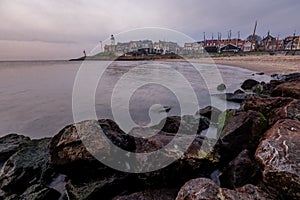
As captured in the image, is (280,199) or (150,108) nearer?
(280,199)

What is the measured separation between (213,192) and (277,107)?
9.42ft

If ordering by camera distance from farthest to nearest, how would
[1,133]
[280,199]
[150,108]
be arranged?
1. [150,108]
2. [1,133]
3. [280,199]

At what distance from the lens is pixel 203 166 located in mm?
2852

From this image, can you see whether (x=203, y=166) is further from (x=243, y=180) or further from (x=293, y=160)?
(x=293, y=160)


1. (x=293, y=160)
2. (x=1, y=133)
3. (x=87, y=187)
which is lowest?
(x=1, y=133)

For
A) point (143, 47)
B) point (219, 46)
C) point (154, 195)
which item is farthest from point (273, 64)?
point (143, 47)

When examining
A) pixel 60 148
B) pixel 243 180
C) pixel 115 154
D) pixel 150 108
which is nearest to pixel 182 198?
pixel 243 180

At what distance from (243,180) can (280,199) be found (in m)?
0.68

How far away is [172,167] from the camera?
2.64m

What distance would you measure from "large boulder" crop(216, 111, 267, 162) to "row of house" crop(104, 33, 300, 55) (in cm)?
5165

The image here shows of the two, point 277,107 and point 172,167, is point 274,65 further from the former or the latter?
point 172,167

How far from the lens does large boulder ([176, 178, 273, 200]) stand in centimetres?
179

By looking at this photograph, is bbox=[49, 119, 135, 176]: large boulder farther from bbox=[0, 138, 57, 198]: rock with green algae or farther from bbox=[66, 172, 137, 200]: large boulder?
bbox=[0, 138, 57, 198]: rock with green algae

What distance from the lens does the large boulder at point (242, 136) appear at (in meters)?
3.29
